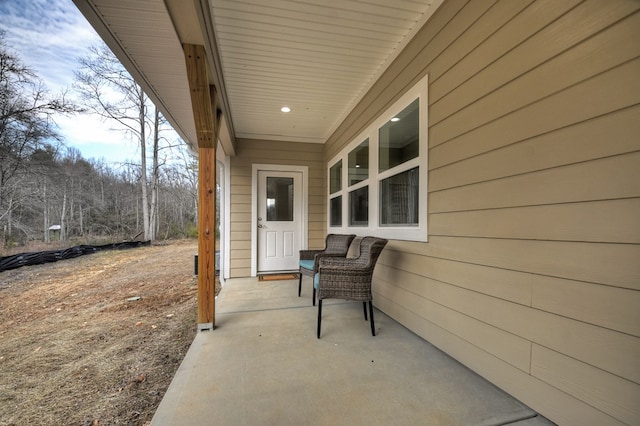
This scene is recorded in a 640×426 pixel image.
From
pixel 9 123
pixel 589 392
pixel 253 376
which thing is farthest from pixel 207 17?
pixel 9 123

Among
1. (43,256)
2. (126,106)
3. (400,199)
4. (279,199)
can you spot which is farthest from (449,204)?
(126,106)

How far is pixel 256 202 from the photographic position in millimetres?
4672

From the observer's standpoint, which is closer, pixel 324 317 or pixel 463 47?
pixel 463 47

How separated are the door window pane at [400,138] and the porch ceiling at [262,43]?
0.58 metres

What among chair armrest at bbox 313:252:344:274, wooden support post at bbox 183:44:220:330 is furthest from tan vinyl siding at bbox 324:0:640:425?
wooden support post at bbox 183:44:220:330

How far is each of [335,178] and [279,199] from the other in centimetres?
119

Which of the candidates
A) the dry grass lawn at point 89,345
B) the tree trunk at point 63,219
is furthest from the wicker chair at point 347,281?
the tree trunk at point 63,219

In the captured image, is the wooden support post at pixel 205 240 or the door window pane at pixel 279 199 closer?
the wooden support post at pixel 205 240

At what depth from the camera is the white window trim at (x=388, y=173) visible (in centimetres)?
205

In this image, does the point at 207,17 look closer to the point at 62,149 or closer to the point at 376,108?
the point at 376,108

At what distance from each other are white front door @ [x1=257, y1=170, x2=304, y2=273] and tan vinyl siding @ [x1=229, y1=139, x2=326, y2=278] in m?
0.19

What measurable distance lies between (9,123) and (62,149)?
2.38m

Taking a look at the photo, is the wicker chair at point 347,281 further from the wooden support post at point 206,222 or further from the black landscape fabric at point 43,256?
the black landscape fabric at point 43,256

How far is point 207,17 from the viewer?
180cm
